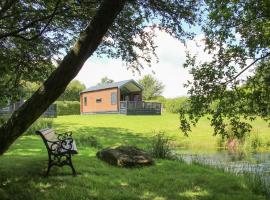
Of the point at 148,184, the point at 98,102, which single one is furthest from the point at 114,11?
the point at 98,102

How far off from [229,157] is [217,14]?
9.43 m

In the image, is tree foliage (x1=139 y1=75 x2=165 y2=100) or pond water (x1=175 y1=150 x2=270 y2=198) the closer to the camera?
pond water (x1=175 y1=150 x2=270 y2=198)

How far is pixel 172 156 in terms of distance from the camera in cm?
1392

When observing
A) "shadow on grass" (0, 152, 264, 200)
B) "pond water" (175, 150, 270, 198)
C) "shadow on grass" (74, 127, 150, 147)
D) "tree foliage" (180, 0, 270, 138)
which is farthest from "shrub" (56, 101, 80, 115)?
"tree foliage" (180, 0, 270, 138)

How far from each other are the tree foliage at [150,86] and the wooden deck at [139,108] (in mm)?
52908

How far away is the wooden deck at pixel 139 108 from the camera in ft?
140

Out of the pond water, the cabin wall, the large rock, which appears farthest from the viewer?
the cabin wall

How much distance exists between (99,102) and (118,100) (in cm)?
506

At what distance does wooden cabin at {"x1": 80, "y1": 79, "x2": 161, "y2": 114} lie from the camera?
43.1 meters

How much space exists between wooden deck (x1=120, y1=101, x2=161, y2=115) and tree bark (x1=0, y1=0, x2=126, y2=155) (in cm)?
3590

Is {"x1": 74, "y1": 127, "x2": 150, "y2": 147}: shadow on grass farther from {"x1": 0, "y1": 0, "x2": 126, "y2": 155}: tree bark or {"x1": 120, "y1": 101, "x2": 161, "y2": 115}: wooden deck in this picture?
{"x1": 120, "y1": 101, "x2": 161, "y2": 115}: wooden deck

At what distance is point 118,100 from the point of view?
148 feet

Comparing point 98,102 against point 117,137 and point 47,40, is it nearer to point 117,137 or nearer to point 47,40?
point 117,137

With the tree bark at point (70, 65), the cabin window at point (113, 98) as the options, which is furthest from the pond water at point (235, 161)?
the cabin window at point (113, 98)
